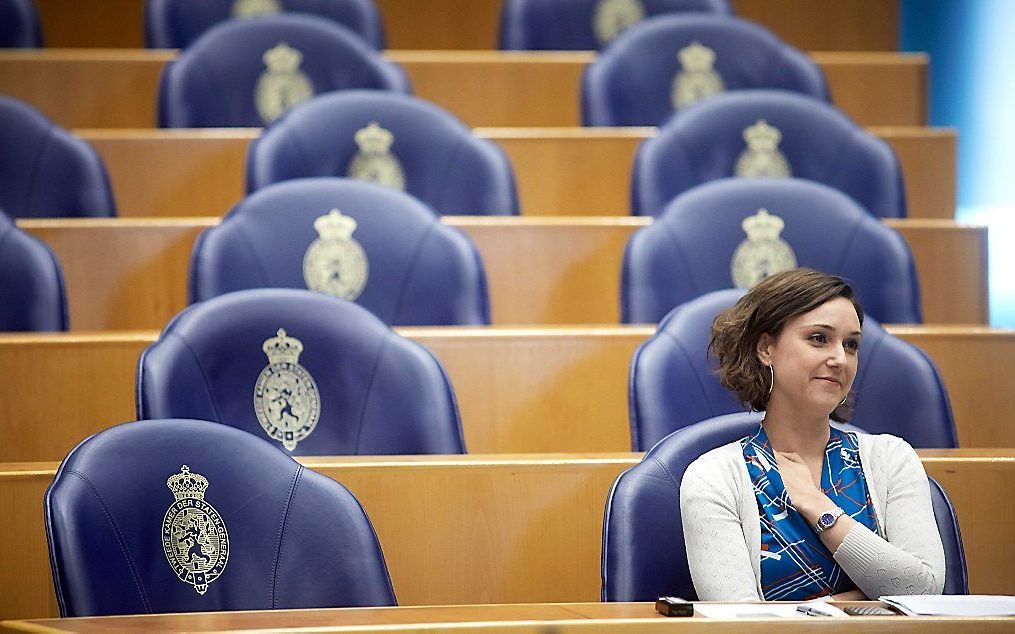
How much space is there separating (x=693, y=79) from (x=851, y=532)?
82 centimetres

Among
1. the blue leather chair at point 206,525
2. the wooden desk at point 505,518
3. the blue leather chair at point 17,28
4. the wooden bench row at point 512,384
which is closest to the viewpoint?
the blue leather chair at point 206,525

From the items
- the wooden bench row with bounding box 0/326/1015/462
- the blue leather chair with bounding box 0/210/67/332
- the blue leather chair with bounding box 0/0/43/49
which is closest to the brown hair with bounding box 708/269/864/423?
the wooden bench row with bounding box 0/326/1015/462

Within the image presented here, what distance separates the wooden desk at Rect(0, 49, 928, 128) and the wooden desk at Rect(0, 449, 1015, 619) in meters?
0.71

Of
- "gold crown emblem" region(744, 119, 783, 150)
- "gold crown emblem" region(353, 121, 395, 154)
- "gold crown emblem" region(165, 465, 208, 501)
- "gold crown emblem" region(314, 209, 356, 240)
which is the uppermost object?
"gold crown emblem" region(353, 121, 395, 154)

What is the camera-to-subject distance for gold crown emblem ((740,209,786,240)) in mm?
1001

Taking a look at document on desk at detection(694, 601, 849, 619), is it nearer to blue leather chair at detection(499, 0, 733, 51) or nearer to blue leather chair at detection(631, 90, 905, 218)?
blue leather chair at detection(631, 90, 905, 218)

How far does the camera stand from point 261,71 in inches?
52.1

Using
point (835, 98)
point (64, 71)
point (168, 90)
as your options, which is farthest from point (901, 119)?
point (64, 71)

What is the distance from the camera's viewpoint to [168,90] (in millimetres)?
1278

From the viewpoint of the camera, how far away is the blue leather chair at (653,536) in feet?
2.05

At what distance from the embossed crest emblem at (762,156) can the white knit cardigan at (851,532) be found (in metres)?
0.56

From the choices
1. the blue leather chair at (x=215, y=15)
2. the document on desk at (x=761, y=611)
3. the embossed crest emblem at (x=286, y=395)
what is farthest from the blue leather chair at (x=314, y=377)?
the blue leather chair at (x=215, y=15)

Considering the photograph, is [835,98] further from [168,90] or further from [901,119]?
[168,90]

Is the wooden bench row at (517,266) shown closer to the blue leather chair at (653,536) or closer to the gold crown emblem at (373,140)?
the gold crown emblem at (373,140)
